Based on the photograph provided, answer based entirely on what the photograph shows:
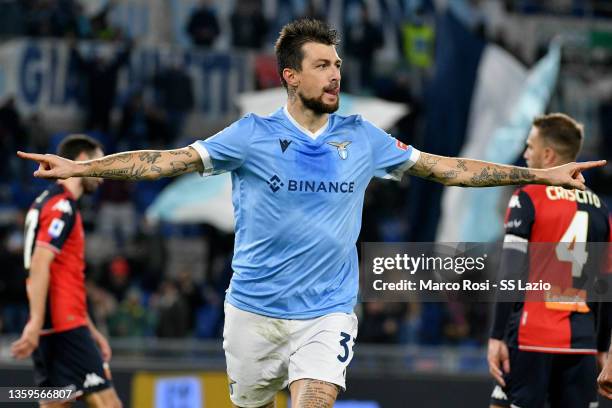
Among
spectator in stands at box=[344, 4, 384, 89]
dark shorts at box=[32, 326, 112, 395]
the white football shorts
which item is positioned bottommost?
dark shorts at box=[32, 326, 112, 395]

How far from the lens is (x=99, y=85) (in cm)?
1836

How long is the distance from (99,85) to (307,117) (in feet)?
42.4

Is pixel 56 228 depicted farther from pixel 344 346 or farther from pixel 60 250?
pixel 344 346

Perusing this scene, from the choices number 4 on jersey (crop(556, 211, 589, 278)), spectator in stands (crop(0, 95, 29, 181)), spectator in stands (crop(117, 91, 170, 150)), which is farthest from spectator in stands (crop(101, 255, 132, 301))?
number 4 on jersey (crop(556, 211, 589, 278))

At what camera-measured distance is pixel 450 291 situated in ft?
21.9

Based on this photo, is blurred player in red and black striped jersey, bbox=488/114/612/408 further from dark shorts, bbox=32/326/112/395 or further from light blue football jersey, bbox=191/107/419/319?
dark shorts, bbox=32/326/112/395

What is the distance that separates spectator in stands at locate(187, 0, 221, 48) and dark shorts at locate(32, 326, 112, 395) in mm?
12719

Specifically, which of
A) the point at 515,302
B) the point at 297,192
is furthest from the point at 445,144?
the point at 297,192

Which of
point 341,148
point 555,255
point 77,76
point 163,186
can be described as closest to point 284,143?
point 341,148

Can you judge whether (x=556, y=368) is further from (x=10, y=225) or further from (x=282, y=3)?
(x=282, y=3)

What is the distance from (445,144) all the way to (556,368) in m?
10.2

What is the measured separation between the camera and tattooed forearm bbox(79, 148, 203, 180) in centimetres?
550

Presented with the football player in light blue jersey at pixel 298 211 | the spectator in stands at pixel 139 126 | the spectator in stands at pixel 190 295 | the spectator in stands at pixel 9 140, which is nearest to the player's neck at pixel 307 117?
the football player in light blue jersey at pixel 298 211

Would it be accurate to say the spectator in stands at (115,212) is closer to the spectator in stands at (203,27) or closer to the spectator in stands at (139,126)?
the spectator in stands at (139,126)
